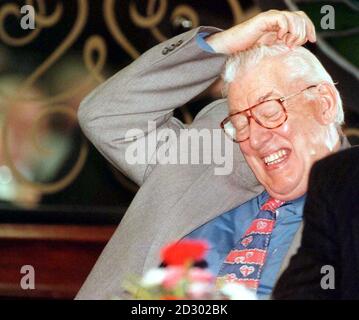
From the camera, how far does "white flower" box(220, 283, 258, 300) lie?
151 centimetres

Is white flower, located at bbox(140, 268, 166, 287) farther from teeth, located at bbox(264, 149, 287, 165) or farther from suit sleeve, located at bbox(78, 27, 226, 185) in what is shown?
suit sleeve, located at bbox(78, 27, 226, 185)

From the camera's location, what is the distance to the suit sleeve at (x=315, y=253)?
4.81ft

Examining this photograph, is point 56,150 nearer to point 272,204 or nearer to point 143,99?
point 143,99

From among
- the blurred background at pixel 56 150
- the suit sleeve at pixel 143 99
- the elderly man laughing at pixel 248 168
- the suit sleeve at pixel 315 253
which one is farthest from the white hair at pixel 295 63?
the blurred background at pixel 56 150

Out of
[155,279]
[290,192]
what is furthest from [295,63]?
[155,279]

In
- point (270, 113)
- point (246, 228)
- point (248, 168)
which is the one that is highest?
point (270, 113)

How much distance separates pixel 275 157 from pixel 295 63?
0.69ft

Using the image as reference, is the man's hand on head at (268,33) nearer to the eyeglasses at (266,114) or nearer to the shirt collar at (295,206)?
the eyeglasses at (266,114)

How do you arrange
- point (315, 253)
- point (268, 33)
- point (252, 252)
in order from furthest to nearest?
1. point (268, 33)
2. point (252, 252)
3. point (315, 253)

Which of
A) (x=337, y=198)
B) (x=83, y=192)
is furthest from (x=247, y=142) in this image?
(x=83, y=192)

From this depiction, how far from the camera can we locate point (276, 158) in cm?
189

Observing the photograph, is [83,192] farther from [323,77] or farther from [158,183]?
[323,77]

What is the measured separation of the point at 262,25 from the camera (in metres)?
1.92

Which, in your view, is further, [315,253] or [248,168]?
[248,168]
